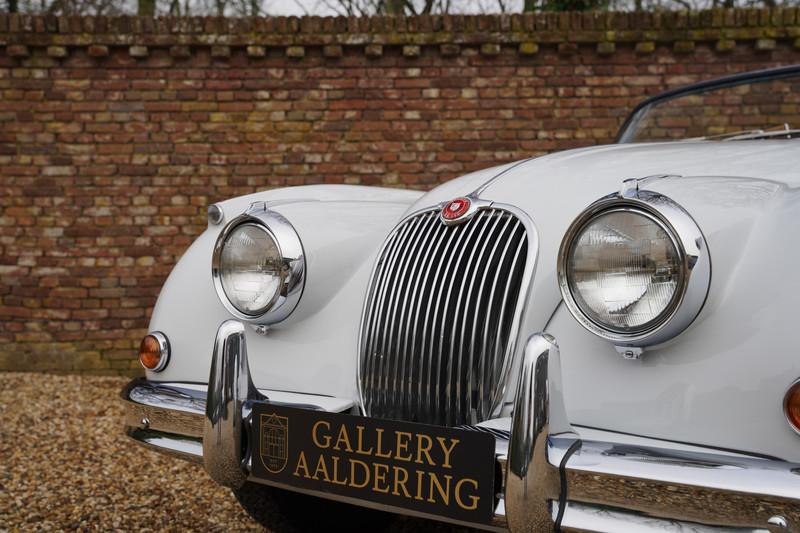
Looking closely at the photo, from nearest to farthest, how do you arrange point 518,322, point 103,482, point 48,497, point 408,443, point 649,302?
point 649,302 < point 408,443 < point 518,322 < point 48,497 < point 103,482

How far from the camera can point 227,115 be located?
518 cm

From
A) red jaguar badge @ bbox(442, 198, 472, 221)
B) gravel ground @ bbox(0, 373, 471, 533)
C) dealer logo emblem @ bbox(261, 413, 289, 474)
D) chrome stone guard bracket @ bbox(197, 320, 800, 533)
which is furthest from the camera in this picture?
gravel ground @ bbox(0, 373, 471, 533)

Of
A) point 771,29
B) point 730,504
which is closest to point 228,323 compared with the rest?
point 730,504

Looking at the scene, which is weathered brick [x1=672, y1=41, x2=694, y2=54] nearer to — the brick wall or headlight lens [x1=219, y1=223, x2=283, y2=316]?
the brick wall

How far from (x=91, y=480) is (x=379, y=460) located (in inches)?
86.3

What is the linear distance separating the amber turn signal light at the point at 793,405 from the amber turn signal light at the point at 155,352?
1543mm

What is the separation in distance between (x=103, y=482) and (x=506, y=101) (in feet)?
11.6

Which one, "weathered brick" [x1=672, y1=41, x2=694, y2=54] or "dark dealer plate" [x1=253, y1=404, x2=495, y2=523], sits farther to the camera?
"weathered brick" [x1=672, y1=41, x2=694, y2=54]

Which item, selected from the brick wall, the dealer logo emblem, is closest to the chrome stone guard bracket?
the dealer logo emblem

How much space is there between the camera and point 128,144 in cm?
516

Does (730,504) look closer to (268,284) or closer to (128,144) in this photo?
(268,284)

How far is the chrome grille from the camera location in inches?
64.6

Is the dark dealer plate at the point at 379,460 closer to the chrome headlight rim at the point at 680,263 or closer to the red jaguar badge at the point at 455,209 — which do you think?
the chrome headlight rim at the point at 680,263

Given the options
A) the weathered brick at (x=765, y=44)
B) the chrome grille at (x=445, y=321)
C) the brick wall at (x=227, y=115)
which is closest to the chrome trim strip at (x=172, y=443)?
the chrome grille at (x=445, y=321)
